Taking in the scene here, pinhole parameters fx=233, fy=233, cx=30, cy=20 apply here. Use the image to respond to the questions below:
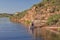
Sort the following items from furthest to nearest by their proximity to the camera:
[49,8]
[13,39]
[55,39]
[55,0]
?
[55,0]
[49,8]
[13,39]
[55,39]

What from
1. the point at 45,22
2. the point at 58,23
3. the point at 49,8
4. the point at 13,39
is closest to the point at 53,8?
the point at 49,8

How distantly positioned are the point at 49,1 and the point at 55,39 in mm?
66627

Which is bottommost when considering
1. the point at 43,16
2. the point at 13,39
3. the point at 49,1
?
the point at 13,39

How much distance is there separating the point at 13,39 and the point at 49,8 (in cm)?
4801

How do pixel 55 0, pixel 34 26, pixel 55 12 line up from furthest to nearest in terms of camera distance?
pixel 55 0 → pixel 55 12 → pixel 34 26

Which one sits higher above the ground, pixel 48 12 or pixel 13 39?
pixel 48 12

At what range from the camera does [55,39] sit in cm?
4875

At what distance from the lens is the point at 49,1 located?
11394 cm

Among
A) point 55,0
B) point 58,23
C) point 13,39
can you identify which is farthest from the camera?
point 55,0

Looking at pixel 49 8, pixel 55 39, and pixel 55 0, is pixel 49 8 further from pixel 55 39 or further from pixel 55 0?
pixel 55 39

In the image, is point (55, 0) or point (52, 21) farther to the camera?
point (55, 0)

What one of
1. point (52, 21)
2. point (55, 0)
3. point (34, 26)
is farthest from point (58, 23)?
point (55, 0)

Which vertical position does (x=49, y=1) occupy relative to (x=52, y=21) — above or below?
above

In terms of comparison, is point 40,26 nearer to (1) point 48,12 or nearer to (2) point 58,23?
(2) point 58,23
